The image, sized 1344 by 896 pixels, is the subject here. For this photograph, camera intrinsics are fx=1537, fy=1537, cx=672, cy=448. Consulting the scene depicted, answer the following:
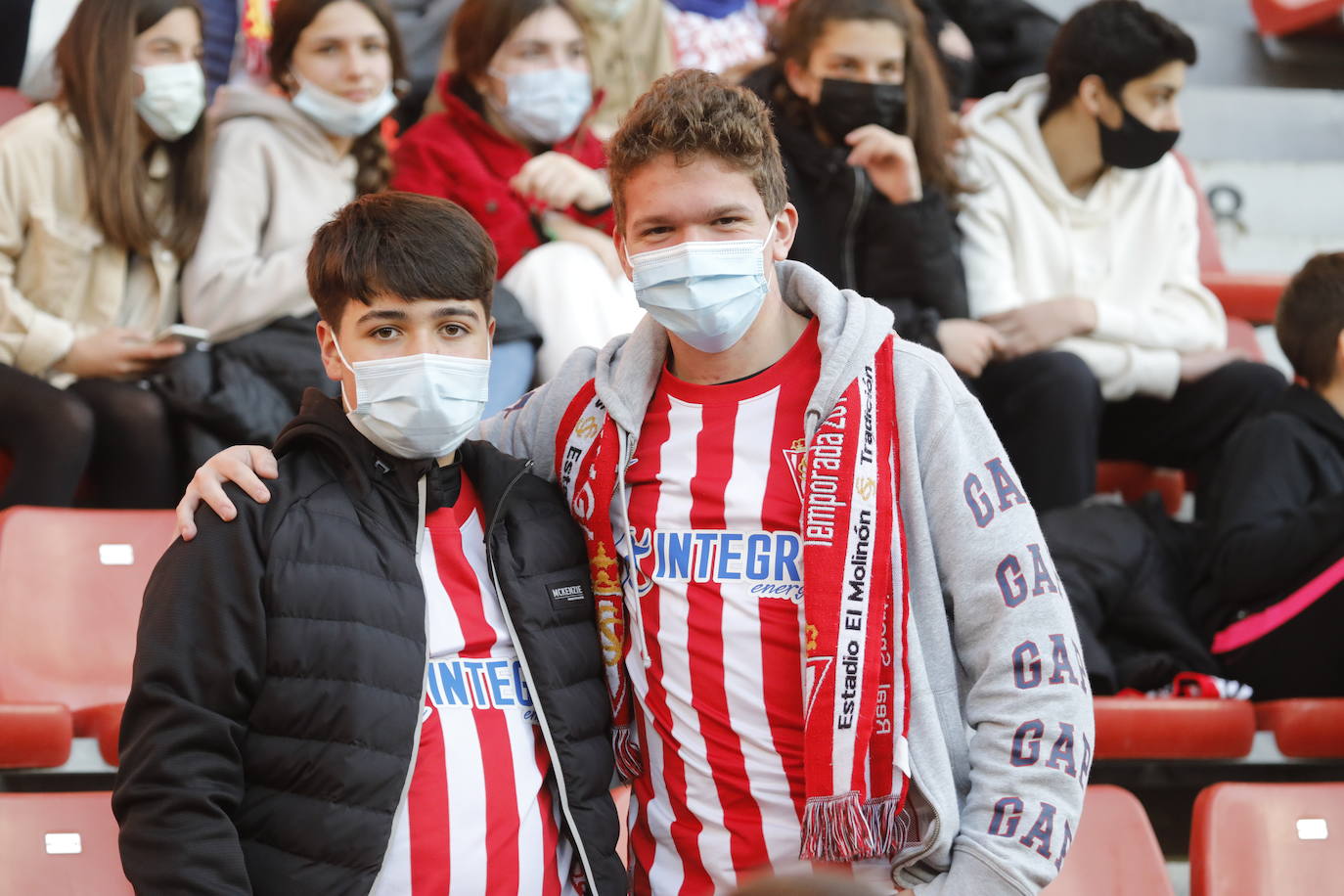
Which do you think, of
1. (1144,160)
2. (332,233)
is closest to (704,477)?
(332,233)

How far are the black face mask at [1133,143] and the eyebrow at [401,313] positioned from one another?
2.60m

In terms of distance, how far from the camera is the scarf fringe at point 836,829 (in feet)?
5.94

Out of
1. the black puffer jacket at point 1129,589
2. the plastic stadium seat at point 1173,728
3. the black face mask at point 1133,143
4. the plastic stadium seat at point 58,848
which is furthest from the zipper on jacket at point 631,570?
the black face mask at point 1133,143

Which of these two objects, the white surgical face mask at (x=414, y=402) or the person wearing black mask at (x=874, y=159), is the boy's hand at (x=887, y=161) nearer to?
the person wearing black mask at (x=874, y=159)

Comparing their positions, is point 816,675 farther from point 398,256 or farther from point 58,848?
point 58,848

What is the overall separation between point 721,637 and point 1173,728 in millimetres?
1521

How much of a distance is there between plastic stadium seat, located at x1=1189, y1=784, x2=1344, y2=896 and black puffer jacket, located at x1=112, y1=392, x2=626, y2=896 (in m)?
1.15

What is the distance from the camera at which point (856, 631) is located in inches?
72.7

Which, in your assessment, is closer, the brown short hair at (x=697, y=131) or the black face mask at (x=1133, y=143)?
the brown short hair at (x=697, y=131)

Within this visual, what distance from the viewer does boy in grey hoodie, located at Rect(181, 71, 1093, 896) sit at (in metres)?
1.82

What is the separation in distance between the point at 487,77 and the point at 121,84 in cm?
92

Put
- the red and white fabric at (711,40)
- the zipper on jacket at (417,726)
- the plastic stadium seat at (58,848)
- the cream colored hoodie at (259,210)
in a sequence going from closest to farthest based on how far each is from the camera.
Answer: the zipper on jacket at (417,726)
the plastic stadium seat at (58,848)
the cream colored hoodie at (259,210)
the red and white fabric at (711,40)

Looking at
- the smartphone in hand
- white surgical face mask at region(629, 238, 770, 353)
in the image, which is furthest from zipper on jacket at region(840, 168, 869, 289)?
white surgical face mask at region(629, 238, 770, 353)

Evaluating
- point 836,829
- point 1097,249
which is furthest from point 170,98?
point 836,829
